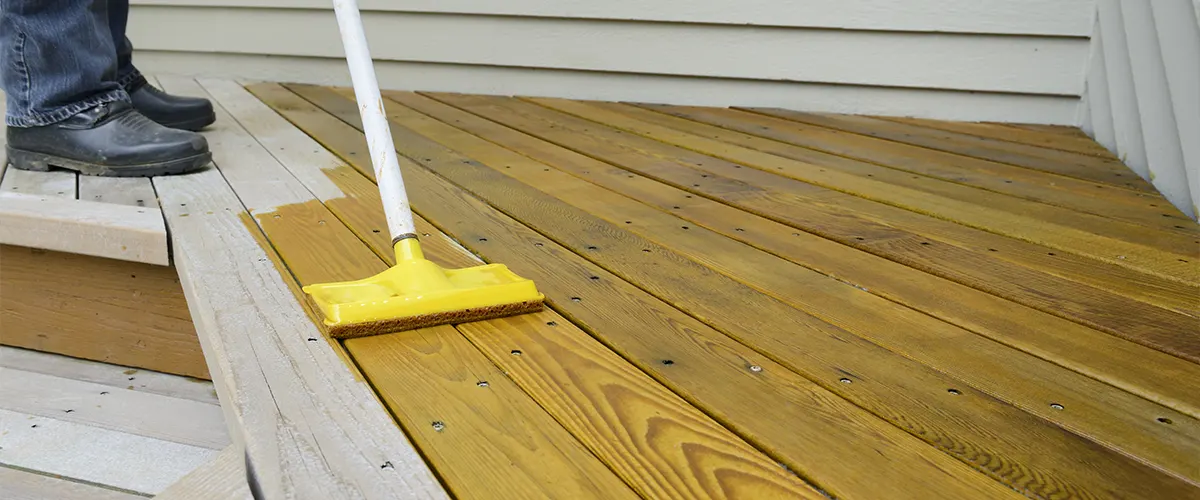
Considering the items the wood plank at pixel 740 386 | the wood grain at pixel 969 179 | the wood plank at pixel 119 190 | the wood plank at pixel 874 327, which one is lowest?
the wood plank at pixel 119 190

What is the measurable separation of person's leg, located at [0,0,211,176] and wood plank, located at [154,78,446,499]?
1.17 ft

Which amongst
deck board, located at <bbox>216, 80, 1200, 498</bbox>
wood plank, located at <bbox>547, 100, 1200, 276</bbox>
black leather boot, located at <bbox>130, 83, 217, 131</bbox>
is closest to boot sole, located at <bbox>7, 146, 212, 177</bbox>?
deck board, located at <bbox>216, 80, 1200, 498</bbox>

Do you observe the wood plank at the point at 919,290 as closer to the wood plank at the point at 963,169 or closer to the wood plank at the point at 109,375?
the wood plank at the point at 963,169

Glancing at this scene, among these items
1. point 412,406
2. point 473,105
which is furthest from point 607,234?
point 473,105

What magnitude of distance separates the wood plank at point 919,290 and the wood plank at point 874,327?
22 millimetres

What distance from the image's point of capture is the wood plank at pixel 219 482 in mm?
739

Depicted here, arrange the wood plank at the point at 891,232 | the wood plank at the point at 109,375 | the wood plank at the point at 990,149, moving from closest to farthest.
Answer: the wood plank at the point at 891,232 → the wood plank at the point at 109,375 → the wood plank at the point at 990,149

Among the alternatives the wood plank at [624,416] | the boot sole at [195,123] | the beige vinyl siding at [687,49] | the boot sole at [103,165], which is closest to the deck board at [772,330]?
the wood plank at [624,416]

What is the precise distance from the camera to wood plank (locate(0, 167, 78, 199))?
1511 millimetres

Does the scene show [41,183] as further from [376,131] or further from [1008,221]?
[1008,221]

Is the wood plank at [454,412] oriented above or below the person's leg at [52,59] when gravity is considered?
below

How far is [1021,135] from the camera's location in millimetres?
2242

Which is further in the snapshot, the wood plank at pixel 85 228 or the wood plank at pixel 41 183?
the wood plank at pixel 41 183

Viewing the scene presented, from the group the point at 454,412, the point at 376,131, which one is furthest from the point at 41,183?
the point at 454,412
